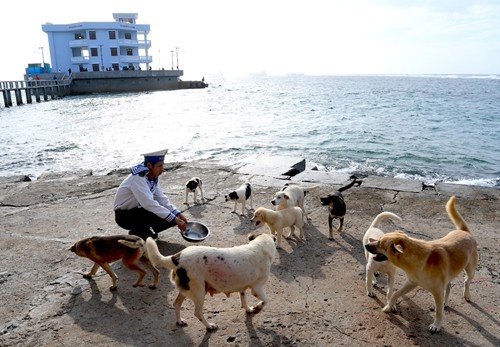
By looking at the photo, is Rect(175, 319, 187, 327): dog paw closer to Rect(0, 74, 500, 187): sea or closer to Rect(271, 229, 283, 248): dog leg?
Rect(271, 229, 283, 248): dog leg

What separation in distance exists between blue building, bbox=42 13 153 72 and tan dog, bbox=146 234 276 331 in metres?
69.2

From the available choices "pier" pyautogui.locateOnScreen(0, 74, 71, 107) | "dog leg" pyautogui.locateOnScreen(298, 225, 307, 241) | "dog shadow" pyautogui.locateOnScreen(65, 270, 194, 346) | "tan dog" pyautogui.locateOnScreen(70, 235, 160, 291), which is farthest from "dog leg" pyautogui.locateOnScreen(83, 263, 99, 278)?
"pier" pyautogui.locateOnScreen(0, 74, 71, 107)

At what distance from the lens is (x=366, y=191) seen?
802 centimetres

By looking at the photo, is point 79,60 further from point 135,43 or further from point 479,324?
point 479,324

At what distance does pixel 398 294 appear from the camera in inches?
148

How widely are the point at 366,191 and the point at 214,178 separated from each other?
368 centimetres

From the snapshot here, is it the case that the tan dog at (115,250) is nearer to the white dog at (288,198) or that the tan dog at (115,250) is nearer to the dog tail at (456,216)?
the white dog at (288,198)

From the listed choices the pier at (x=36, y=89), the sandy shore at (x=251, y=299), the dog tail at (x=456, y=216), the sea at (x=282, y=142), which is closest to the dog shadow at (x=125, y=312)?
the sandy shore at (x=251, y=299)

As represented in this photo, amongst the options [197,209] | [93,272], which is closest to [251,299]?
[93,272]

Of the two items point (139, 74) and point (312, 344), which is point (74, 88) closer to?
point (139, 74)

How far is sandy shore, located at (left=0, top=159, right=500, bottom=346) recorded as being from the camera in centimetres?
353

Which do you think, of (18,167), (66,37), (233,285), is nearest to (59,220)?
(233,285)

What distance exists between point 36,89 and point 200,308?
54301 millimetres

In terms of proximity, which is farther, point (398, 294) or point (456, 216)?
point (456, 216)
